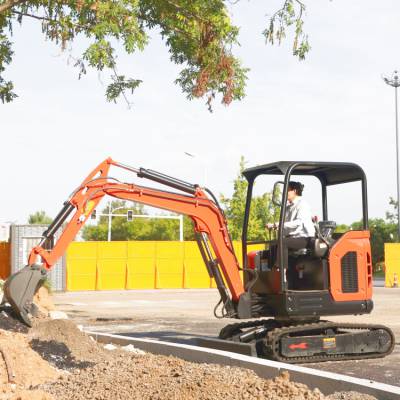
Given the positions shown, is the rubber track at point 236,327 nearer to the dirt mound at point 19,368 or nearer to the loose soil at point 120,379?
the loose soil at point 120,379

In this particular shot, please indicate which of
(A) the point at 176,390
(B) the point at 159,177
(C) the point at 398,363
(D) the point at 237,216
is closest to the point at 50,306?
(B) the point at 159,177

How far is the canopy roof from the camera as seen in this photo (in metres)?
10.6

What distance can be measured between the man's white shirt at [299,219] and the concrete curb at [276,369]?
82.7 inches

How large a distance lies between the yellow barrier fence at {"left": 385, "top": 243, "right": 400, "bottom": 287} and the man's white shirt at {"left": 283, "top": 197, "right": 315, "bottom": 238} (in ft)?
94.1

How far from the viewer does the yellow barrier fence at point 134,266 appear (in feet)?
115

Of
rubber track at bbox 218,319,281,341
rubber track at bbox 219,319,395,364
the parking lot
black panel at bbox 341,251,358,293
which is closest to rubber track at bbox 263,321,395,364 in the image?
rubber track at bbox 219,319,395,364

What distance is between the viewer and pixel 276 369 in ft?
25.3

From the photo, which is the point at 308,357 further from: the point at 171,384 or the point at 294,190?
the point at 171,384

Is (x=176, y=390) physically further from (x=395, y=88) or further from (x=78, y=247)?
(x=395, y=88)

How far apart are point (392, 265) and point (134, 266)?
495 inches

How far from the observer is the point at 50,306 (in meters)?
18.2

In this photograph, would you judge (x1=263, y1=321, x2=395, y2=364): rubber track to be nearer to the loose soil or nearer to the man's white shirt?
the man's white shirt

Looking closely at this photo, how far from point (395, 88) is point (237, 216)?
16258 mm

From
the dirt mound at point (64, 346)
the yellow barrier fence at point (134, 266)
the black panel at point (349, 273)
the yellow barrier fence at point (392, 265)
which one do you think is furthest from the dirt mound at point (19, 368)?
the yellow barrier fence at point (392, 265)
